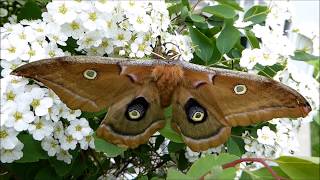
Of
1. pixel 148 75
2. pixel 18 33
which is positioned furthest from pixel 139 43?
pixel 18 33

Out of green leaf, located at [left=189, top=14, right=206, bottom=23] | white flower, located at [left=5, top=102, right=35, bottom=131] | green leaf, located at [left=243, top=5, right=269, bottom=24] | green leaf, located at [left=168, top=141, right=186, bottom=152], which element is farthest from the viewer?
green leaf, located at [left=243, top=5, right=269, bottom=24]

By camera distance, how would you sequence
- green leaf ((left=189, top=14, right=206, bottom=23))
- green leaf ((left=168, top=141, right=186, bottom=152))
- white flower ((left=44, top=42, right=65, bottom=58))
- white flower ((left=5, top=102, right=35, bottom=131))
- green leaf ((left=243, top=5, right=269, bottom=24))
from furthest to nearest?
green leaf ((left=243, top=5, right=269, bottom=24))
green leaf ((left=189, top=14, right=206, bottom=23))
green leaf ((left=168, top=141, right=186, bottom=152))
white flower ((left=44, top=42, right=65, bottom=58))
white flower ((left=5, top=102, right=35, bottom=131))

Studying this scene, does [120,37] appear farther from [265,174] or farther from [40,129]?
[265,174]

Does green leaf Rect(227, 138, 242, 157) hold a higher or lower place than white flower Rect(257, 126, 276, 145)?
lower

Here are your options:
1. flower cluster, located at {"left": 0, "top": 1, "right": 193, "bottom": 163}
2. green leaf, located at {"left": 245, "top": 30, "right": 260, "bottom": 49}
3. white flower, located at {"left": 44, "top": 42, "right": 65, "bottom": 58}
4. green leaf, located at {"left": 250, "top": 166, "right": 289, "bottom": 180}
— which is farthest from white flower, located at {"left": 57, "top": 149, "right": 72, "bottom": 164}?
green leaf, located at {"left": 245, "top": 30, "right": 260, "bottom": 49}

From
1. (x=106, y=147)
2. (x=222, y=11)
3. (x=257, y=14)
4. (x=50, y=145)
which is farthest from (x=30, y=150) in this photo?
(x=257, y=14)

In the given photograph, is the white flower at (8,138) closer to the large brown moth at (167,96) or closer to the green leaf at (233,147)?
the large brown moth at (167,96)

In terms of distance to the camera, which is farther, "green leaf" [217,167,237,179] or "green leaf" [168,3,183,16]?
"green leaf" [168,3,183,16]

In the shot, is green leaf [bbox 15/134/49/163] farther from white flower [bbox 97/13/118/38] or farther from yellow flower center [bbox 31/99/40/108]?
white flower [bbox 97/13/118/38]
